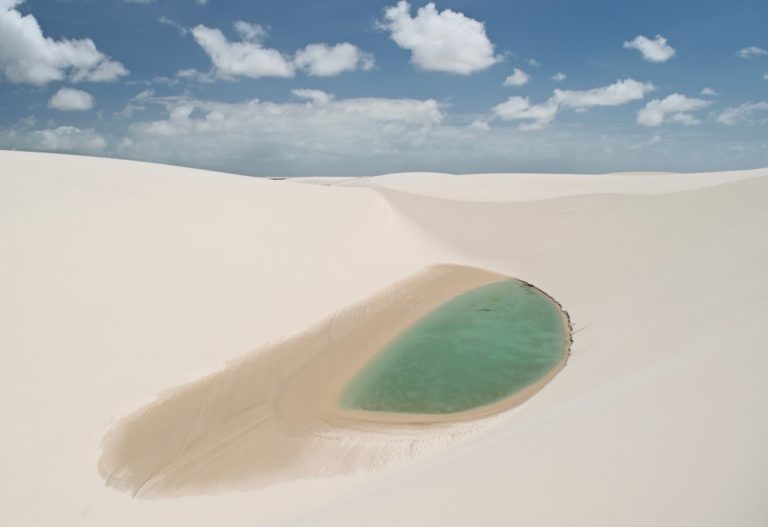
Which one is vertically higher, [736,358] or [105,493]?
→ [736,358]

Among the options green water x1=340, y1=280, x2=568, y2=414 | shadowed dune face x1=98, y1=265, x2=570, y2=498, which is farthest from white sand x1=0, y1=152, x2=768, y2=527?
green water x1=340, y1=280, x2=568, y2=414

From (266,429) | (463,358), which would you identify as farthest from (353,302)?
(266,429)

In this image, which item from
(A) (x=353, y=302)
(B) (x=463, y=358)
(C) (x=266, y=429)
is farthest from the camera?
(A) (x=353, y=302)

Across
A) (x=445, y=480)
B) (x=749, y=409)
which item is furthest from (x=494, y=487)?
(x=749, y=409)

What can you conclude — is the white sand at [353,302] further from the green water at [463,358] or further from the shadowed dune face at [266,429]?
the green water at [463,358]

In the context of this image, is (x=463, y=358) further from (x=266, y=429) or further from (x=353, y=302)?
(x=266, y=429)

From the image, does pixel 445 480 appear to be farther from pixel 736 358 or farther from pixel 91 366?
pixel 91 366

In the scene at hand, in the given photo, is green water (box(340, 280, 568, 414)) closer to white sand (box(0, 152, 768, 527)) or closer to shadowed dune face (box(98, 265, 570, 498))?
shadowed dune face (box(98, 265, 570, 498))
